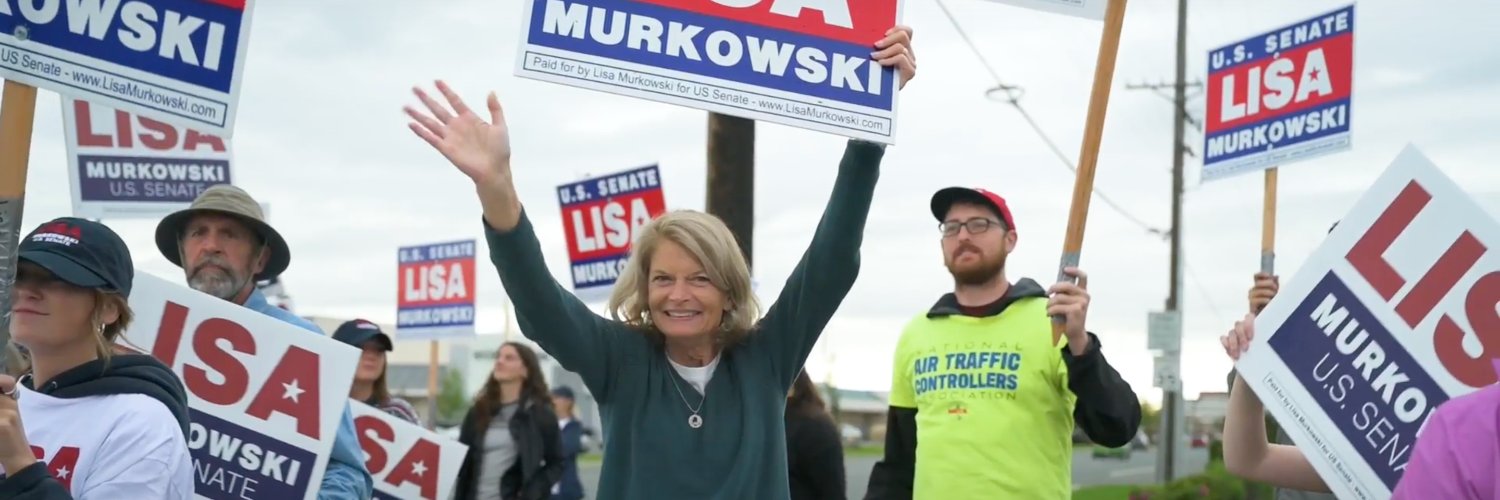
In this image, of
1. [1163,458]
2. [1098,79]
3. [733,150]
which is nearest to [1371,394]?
[1098,79]

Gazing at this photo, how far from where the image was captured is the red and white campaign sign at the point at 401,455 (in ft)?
22.4

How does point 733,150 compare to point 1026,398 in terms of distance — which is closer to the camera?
point 1026,398

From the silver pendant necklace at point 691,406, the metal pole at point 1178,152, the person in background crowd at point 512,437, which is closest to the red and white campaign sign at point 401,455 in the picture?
the person in background crowd at point 512,437

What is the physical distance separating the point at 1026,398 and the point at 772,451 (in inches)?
73.4

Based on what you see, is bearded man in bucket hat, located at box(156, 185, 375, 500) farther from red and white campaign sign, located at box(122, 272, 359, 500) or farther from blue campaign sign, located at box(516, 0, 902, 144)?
blue campaign sign, located at box(516, 0, 902, 144)

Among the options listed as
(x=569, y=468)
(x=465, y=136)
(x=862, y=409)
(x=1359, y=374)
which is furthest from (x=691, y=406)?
(x=862, y=409)

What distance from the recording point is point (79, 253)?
3.28 m

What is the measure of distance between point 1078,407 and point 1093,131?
1.00 metres

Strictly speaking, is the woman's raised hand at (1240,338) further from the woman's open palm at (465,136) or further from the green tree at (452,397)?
the green tree at (452,397)

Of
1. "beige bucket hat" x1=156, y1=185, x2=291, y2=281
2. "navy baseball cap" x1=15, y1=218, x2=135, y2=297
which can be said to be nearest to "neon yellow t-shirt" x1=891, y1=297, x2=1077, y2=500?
"beige bucket hat" x1=156, y1=185, x2=291, y2=281

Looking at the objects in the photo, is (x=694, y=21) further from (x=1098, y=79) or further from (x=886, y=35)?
(x=1098, y=79)

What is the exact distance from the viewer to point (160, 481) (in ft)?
10.1

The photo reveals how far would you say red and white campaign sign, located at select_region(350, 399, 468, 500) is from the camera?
22.4 ft

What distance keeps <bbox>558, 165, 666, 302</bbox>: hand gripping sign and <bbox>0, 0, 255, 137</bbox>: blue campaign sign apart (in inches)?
268
